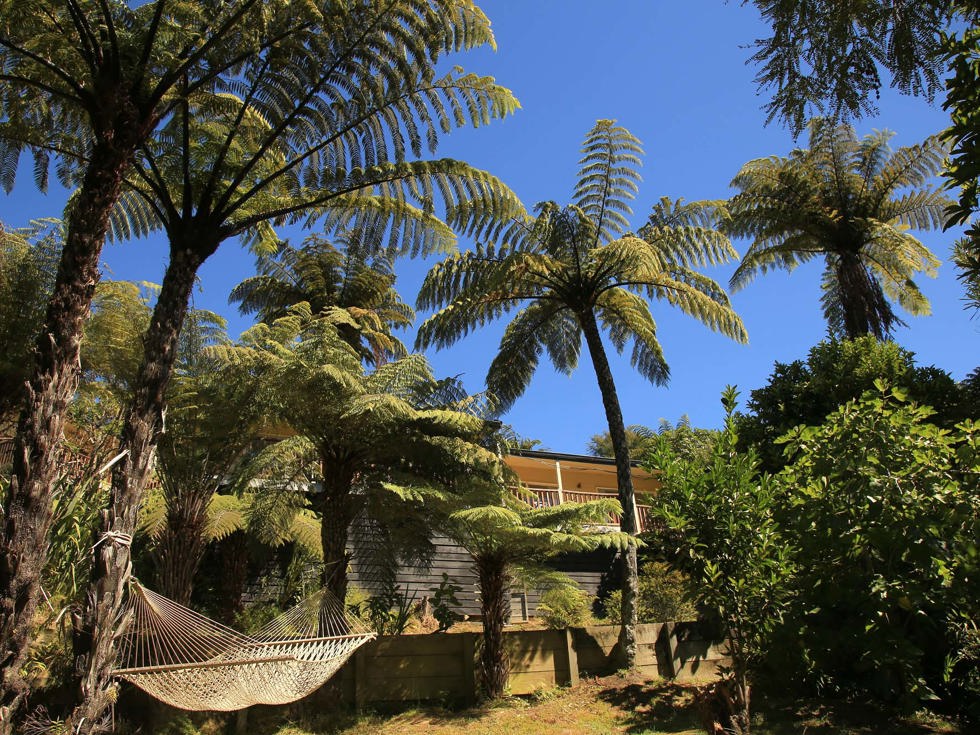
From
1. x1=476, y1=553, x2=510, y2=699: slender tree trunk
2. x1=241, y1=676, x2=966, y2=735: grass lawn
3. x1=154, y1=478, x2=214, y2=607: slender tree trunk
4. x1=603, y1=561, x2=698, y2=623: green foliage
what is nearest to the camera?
x1=241, y1=676, x2=966, y2=735: grass lawn

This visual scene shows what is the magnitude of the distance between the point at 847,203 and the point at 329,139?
34.8 ft

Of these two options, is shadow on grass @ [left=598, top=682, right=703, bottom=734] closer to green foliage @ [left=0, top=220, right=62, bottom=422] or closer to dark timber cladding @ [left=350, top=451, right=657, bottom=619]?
dark timber cladding @ [left=350, top=451, right=657, bottom=619]

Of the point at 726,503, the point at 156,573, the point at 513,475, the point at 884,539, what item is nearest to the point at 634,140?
the point at 513,475

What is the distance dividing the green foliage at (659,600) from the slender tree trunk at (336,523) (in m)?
4.11

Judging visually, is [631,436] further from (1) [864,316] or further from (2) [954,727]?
(2) [954,727]

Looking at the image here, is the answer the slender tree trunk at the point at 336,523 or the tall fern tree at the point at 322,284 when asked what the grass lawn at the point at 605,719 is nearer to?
the slender tree trunk at the point at 336,523

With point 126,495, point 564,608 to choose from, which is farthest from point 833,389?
point 126,495

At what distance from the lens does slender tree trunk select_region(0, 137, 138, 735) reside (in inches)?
153

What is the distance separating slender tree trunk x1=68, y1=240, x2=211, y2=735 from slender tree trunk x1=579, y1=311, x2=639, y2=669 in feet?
17.5

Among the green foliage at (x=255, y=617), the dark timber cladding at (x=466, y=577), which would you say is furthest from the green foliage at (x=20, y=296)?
the dark timber cladding at (x=466, y=577)

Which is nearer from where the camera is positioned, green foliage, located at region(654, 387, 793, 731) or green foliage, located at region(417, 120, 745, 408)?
green foliage, located at region(654, 387, 793, 731)

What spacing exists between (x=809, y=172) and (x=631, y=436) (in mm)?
15702

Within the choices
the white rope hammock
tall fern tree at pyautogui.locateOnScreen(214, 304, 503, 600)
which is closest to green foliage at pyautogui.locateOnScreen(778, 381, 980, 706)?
tall fern tree at pyautogui.locateOnScreen(214, 304, 503, 600)

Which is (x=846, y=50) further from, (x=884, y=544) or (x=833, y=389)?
(x=833, y=389)
